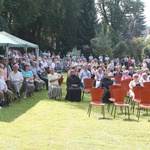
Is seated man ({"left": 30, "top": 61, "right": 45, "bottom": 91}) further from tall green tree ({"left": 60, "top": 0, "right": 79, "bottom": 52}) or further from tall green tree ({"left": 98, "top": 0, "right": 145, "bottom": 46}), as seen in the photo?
tall green tree ({"left": 98, "top": 0, "right": 145, "bottom": 46})

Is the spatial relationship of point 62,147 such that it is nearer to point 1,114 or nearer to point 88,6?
point 1,114

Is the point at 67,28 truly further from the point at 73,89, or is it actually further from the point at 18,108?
the point at 18,108

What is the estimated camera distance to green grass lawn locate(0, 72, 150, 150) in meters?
6.42

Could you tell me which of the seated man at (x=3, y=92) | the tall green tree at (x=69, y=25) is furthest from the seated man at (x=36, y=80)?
the tall green tree at (x=69, y=25)

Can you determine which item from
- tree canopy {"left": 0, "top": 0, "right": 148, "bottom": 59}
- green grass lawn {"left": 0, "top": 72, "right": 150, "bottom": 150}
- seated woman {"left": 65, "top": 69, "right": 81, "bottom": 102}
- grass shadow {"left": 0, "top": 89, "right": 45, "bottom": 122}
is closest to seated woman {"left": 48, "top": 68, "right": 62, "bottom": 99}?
seated woman {"left": 65, "top": 69, "right": 81, "bottom": 102}

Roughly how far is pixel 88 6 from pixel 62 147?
1357 inches

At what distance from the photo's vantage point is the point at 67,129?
770 centimetres

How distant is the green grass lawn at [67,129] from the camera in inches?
253

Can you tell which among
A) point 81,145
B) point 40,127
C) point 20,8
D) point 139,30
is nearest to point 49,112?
point 40,127

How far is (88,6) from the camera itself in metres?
39.2

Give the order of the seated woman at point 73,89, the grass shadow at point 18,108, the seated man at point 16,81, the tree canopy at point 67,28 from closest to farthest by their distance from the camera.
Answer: the grass shadow at point 18,108 < the seated man at point 16,81 < the seated woman at point 73,89 < the tree canopy at point 67,28

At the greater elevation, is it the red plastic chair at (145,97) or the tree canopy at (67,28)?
the tree canopy at (67,28)

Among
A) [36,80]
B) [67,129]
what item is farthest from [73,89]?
[67,129]

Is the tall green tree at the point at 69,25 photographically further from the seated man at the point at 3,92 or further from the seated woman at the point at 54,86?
the seated man at the point at 3,92
